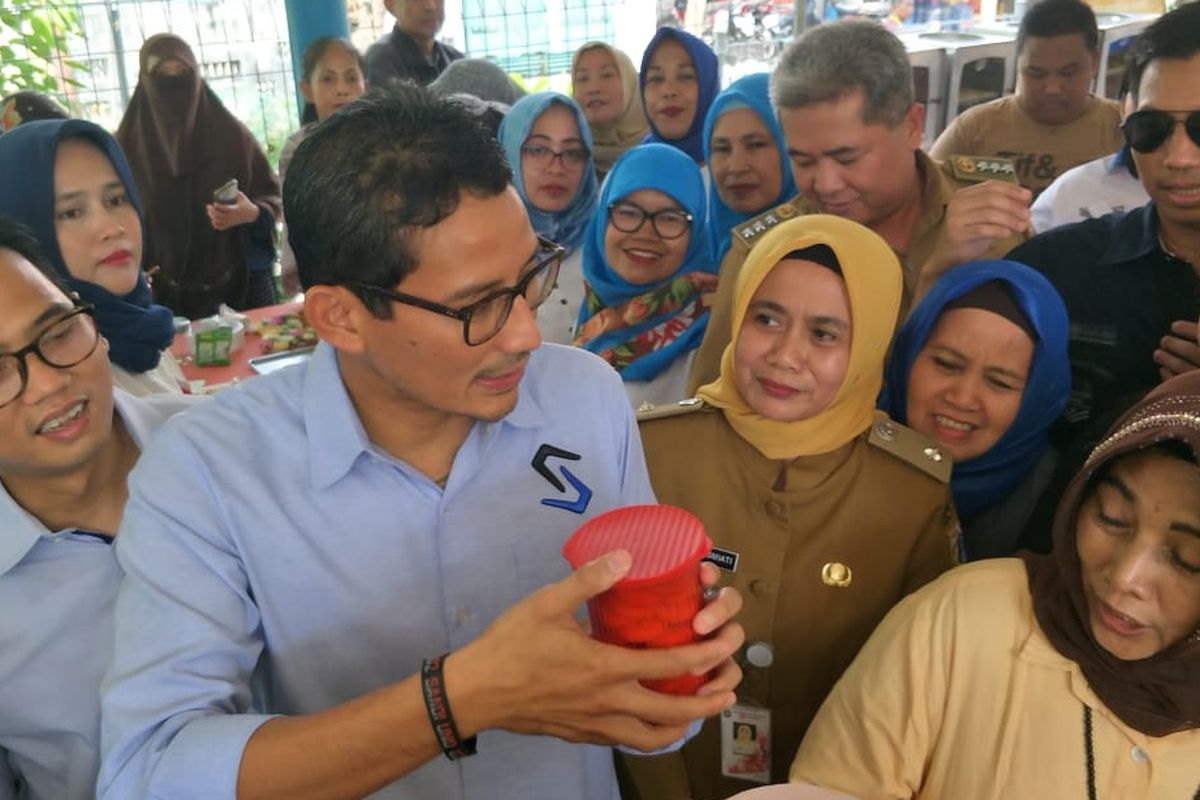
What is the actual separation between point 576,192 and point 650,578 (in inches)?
116

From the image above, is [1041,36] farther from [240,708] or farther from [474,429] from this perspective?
[240,708]

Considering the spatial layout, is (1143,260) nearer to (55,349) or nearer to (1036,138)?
(1036,138)

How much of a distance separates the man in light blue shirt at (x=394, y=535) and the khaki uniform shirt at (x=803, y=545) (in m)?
0.51

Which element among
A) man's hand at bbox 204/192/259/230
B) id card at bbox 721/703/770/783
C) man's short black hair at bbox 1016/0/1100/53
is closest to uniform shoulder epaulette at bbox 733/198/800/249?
id card at bbox 721/703/770/783

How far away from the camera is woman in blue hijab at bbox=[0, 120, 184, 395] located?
2.42m

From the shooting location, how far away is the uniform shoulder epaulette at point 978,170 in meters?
2.82

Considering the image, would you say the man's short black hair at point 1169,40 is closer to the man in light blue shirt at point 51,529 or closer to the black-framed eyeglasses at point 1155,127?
the black-framed eyeglasses at point 1155,127

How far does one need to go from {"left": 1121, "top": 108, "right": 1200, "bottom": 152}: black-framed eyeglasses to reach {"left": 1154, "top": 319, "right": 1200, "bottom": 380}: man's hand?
451 mm

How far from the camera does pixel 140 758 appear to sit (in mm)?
1121

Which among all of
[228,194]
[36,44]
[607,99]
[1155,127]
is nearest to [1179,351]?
[1155,127]

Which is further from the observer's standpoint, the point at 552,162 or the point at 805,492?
the point at 552,162

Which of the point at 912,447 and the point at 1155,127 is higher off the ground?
the point at 1155,127

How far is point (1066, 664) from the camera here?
1.46 m

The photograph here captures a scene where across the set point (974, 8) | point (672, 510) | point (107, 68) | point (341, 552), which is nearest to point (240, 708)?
point (341, 552)
